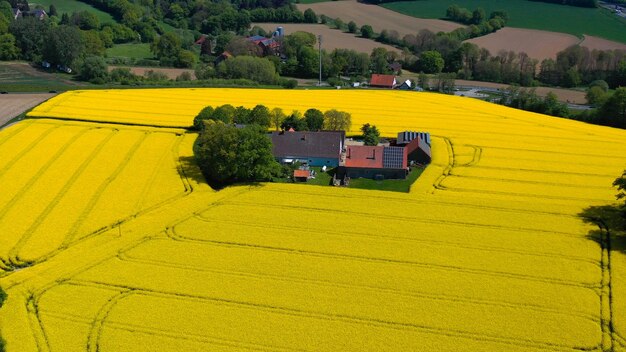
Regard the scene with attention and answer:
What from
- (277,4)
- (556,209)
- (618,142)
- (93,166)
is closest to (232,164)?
(93,166)

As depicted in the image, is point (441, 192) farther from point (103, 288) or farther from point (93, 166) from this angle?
point (93, 166)

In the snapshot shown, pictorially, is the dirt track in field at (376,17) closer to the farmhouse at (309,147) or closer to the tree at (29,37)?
the tree at (29,37)

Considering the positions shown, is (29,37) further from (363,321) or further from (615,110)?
(363,321)

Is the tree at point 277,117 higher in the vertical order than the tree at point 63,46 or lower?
lower

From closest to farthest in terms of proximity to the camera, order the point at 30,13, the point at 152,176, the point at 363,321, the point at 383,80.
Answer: the point at 363,321 < the point at 152,176 < the point at 383,80 < the point at 30,13

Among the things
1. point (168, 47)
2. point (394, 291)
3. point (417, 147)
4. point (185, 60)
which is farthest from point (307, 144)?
point (168, 47)

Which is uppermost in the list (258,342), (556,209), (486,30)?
(486,30)

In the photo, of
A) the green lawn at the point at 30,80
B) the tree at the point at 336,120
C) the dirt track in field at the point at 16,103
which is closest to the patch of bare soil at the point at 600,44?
the tree at the point at 336,120
